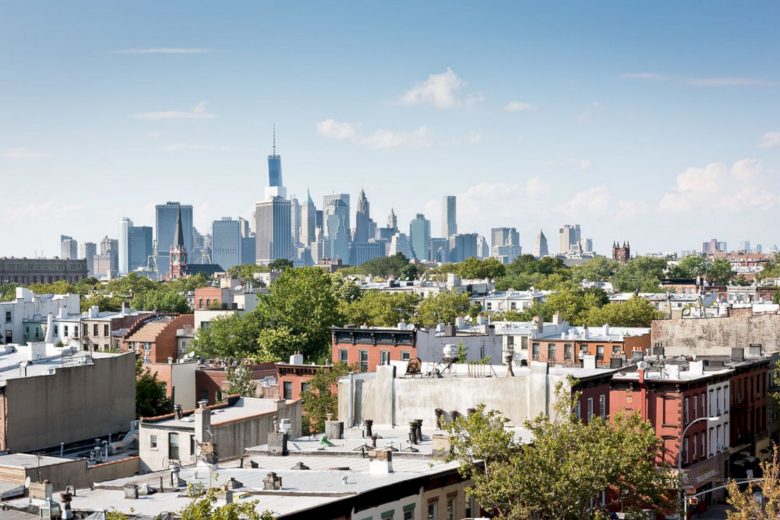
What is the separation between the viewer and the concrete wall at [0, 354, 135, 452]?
2662 inches

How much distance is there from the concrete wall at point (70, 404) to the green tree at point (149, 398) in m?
4.77

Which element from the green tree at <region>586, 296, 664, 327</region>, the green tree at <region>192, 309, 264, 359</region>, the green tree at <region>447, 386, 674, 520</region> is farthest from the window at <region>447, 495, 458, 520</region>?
the green tree at <region>586, 296, 664, 327</region>

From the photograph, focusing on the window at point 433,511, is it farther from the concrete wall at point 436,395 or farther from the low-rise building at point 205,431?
the low-rise building at point 205,431

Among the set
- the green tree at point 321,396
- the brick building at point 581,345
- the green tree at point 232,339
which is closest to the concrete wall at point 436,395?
the green tree at point 321,396

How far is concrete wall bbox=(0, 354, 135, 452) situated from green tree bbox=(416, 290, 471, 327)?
7895 centimetres

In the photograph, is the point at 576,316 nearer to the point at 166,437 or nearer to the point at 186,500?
the point at 166,437

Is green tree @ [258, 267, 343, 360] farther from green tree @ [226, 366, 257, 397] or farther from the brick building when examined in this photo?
green tree @ [226, 366, 257, 397]

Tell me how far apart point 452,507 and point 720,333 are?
55269 mm

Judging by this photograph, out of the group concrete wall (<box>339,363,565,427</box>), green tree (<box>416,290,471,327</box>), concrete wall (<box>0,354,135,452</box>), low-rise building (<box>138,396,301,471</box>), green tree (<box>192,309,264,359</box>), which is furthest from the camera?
green tree (<box>416,290,471,327</box>)

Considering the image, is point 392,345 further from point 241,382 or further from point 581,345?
point 581,345

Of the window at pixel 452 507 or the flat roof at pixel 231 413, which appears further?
the flat roof at pixel 231 413

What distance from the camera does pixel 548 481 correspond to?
4353 cm

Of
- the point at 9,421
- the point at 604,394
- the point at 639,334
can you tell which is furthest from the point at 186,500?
the point at 639,334

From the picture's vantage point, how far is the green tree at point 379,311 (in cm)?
15488
